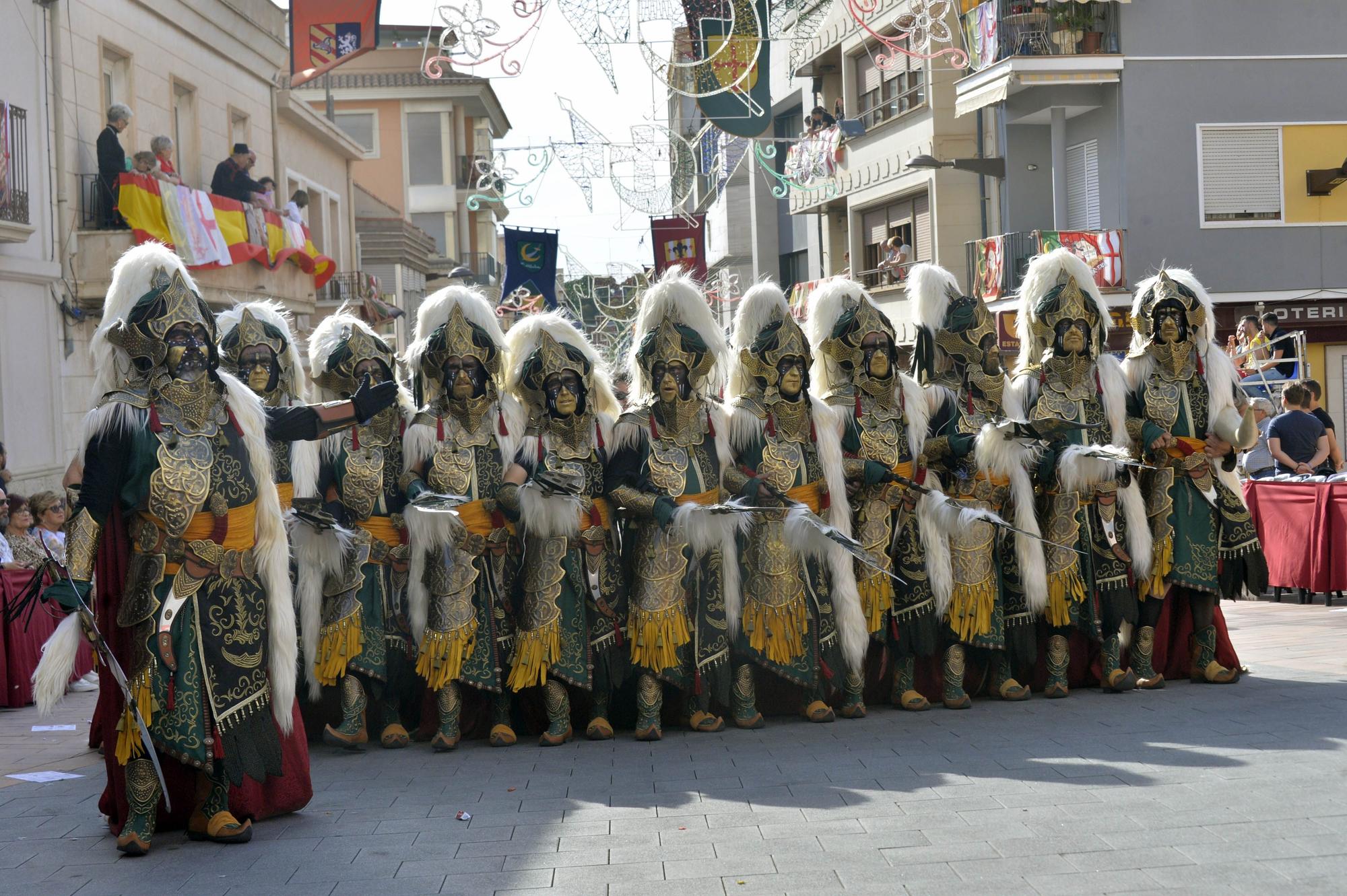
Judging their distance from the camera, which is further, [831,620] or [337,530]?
[831,620]

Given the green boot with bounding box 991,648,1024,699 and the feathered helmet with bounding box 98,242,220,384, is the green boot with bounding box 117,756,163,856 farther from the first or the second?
the green boot with bounding box 991,648,1024,699

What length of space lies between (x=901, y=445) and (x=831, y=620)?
967mm

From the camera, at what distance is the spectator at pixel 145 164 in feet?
51.4

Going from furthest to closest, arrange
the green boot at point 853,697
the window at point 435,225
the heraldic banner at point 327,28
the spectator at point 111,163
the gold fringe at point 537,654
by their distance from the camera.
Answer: the window at point 435,225
the heraldic banner at point 327,28
the spectator at point 111,163
the green boot at point 853,697
the gold fringe at point 537,654

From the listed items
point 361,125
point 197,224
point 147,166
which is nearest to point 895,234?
point 197,224

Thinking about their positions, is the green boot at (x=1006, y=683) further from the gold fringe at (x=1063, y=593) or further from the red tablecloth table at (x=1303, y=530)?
the red tablecloth table at (x=1303, y=530)

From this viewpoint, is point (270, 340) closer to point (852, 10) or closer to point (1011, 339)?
point (852, 10)

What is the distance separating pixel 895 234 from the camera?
27.3 m

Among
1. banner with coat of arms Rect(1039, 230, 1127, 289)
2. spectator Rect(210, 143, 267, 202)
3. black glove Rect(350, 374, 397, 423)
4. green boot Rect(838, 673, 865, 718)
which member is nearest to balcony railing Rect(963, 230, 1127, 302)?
banner with coat of arms Rect(1039, 230, 1127, 289)

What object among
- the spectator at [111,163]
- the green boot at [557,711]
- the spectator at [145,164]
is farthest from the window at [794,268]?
the green boot at [557,711]

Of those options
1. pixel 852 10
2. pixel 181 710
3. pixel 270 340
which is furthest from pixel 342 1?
pixel 181 710

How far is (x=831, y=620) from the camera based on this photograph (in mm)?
7547

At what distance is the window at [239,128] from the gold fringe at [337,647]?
1514 cm

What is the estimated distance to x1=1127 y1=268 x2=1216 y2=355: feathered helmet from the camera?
7.87m
